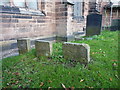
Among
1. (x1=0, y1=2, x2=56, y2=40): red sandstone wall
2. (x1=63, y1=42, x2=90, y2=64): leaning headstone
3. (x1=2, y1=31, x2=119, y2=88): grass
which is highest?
(x1=0, y1=2, x2=56, y2=40): red sandstone wall

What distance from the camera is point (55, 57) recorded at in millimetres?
3678

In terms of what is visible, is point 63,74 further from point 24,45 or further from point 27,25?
point 27,25

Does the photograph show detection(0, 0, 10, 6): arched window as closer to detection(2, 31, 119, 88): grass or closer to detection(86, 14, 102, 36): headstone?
detection(2, 31, 119, 88): grass

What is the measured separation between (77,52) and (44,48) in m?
1.26

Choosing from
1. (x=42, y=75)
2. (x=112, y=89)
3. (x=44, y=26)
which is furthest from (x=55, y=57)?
(x=44, y=26)

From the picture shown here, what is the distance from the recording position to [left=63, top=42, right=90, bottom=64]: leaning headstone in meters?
3.02

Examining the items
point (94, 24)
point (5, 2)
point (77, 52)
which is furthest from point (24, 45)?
point (94, 24)

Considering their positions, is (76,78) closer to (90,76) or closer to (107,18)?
(90,76)

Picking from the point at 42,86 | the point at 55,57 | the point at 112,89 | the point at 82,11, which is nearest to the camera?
the point at 112,89

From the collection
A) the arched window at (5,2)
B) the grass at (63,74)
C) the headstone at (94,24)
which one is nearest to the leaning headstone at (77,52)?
the grass at (63,74)

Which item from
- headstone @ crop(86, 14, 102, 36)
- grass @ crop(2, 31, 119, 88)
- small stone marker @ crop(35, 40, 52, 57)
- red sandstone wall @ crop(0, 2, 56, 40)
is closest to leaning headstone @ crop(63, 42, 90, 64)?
grass @ crop(2, 31, 119, 88)

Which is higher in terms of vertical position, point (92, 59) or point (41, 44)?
point (41, 44)

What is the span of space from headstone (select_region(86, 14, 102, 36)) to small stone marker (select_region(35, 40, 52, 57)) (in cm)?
547

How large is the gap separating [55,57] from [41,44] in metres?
0.71
